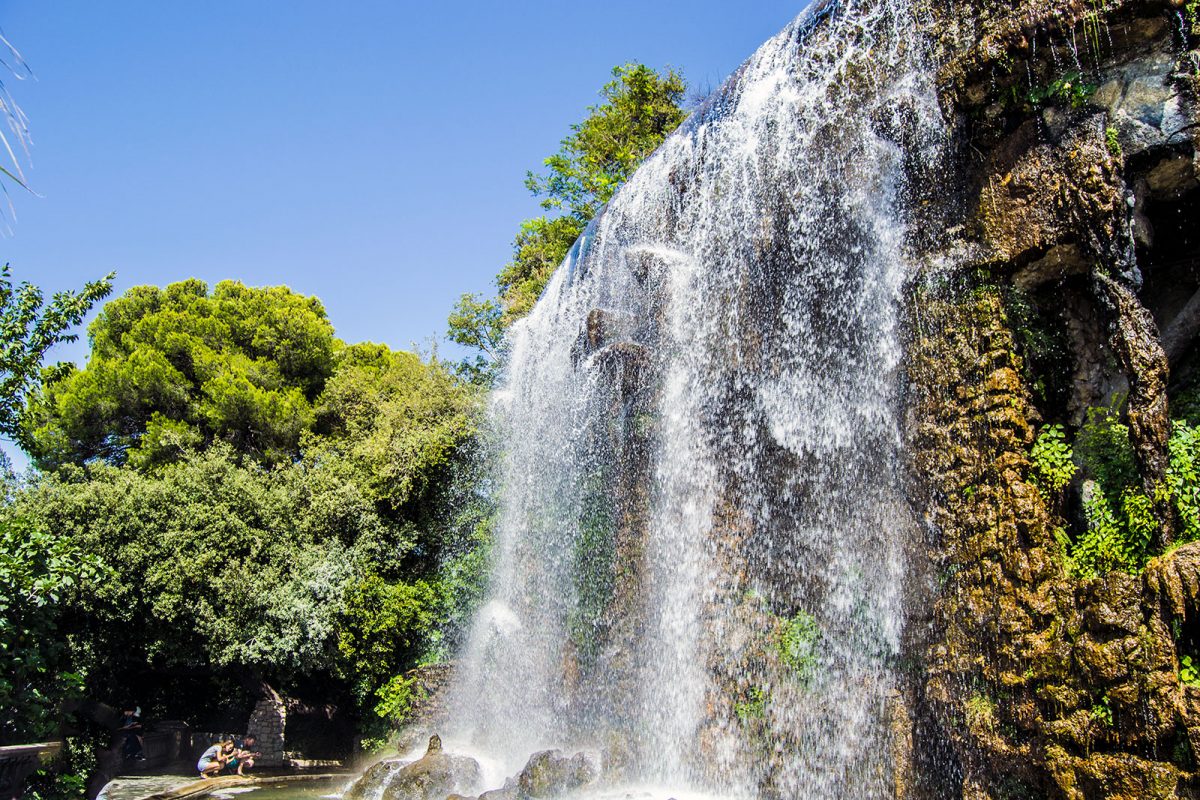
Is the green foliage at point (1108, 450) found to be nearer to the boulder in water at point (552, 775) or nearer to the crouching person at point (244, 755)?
the boulder in water at point (552, 775)

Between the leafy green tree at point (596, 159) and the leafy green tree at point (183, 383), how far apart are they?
5.92 m

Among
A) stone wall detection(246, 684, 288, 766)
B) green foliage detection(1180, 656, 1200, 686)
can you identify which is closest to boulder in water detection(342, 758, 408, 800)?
stone wall detection(246, 684, 288, 766)

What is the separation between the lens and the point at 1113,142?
24.6 ft

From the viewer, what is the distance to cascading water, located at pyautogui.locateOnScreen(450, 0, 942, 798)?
9.62 meters

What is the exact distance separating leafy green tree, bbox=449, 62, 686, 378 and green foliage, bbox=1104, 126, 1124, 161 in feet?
50.4

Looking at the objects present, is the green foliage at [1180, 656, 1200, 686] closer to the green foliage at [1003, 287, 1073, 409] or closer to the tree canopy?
the green foliage at [1003, 287, 1073, 409]

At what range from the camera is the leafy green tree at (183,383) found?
74.8 feet

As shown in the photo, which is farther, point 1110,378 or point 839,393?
point 839,393

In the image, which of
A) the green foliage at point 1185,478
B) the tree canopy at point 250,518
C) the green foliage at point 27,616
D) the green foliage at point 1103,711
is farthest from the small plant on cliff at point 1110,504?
the tree canopy at point 250,518

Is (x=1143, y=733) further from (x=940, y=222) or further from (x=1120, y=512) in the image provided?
(x=940, y=222)

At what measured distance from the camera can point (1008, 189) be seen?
801 cm

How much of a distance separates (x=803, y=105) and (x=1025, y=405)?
6019 millimetres

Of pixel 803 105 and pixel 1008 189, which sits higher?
pixel 803 105

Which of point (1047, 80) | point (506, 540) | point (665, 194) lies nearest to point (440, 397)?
point (506, 540)
